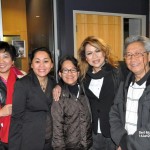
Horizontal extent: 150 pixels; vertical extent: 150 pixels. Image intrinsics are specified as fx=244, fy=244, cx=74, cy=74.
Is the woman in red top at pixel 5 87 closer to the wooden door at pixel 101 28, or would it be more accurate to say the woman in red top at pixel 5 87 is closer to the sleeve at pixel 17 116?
the sleeve at pixel 17 116

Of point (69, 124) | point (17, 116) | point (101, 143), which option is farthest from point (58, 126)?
point (101, 143)

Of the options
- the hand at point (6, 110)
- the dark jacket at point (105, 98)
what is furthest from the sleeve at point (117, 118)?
the hand at point (6, 110)

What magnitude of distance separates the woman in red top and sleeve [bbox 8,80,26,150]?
10 cm

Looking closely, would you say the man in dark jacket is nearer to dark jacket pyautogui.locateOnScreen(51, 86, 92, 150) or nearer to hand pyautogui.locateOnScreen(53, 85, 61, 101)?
dark jacket pyautogui.locateOnScreen(51, 86, 92, 150)

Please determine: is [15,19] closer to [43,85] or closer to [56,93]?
[43,85]

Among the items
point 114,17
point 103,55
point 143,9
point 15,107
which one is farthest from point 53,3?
point 15,107

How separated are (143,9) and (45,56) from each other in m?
4.16

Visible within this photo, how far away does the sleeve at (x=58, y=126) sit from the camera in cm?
201

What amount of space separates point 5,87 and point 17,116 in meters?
0.31

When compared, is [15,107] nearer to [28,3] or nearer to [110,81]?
[110,81]

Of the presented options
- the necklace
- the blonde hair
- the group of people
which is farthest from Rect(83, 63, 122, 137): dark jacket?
the necklace

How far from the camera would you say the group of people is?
1.85 meters

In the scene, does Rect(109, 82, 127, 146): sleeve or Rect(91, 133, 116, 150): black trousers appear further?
Rect(91, 133, 116, 150): black trousers

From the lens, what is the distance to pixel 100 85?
2.19 m
